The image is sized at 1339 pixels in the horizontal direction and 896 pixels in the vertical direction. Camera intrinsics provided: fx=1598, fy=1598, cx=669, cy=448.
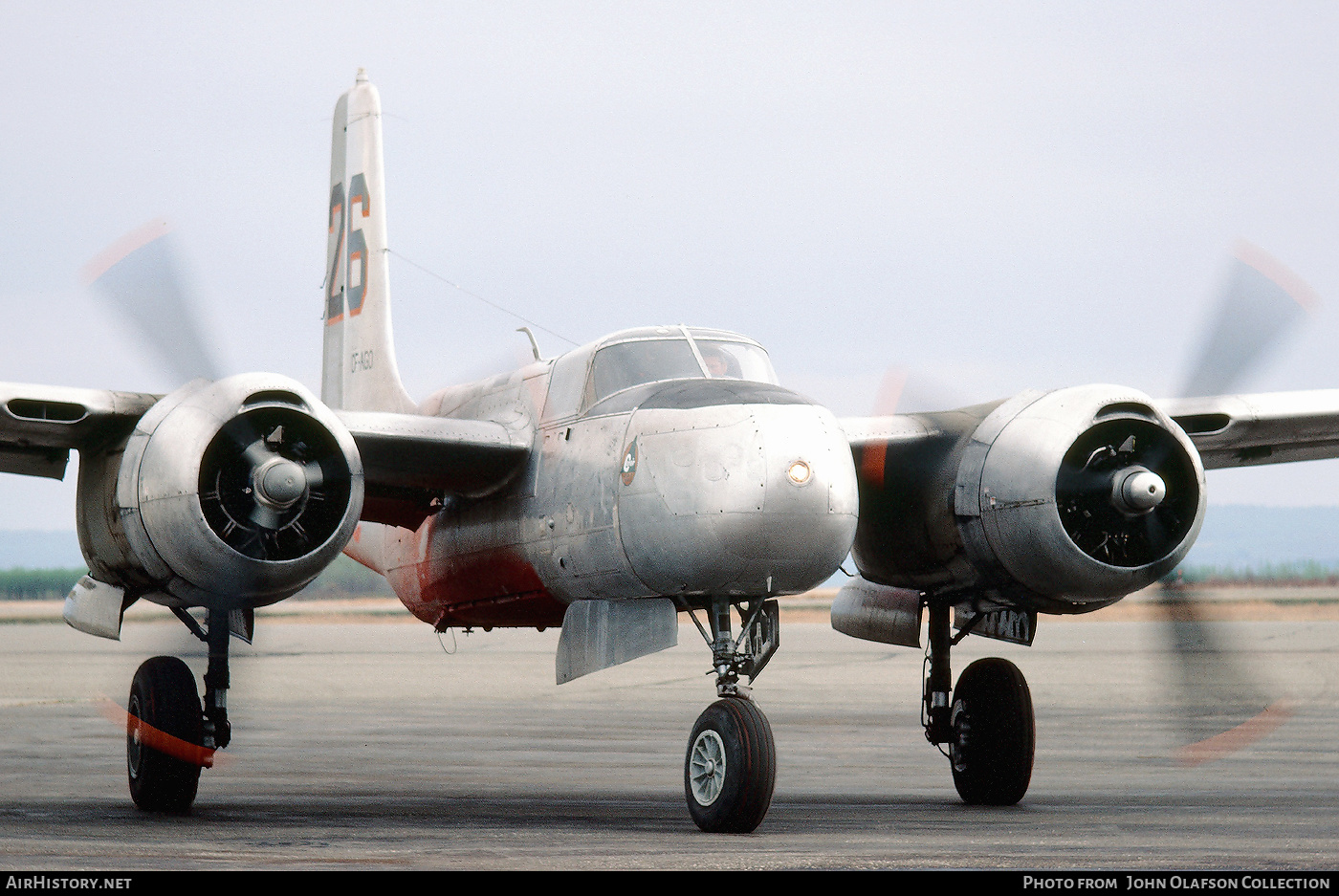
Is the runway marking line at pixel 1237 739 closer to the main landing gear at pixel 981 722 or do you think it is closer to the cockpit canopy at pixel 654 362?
the main landing gear at pixel 981 722

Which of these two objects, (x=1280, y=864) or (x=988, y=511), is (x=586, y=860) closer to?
(x=1280, y=864)

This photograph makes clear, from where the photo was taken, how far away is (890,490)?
1452cm

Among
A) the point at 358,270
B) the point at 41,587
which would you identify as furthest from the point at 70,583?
the point at 358,270

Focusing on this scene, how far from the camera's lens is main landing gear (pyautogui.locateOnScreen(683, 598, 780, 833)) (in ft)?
36.4

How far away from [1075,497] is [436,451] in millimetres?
5299

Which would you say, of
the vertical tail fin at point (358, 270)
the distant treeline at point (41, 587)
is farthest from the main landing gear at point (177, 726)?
the distant treeline at point (41, 587)

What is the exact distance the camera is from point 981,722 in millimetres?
14523

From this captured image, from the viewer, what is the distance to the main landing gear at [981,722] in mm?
14148

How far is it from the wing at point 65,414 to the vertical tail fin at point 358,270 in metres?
5.26

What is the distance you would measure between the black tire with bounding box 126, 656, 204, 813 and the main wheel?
6.75 metres

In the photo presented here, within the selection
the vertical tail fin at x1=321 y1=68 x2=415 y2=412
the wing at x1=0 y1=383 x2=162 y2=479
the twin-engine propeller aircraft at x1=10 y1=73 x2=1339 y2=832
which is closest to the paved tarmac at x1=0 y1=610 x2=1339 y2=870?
the twin-engine propeller aircraft at x1=10 y1=73 x2=1339 y2=832

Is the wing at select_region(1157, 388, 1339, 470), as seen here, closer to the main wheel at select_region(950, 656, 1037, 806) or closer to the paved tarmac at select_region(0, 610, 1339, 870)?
the paved tarmac at select_region(0, 610, 1339, 870)
